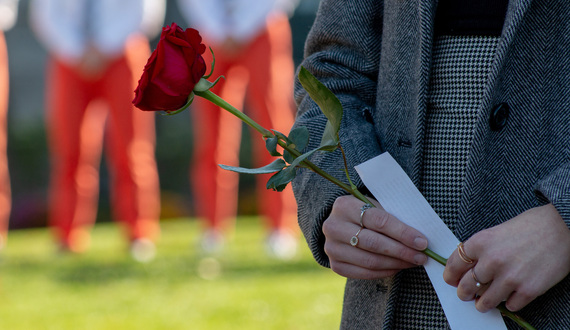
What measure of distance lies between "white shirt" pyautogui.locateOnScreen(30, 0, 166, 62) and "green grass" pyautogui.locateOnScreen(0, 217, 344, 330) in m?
1.14

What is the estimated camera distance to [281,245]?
3.76 meters

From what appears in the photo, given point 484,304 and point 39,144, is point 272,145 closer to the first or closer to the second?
point 484,304

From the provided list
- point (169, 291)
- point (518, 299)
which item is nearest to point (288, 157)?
point (518, 299)

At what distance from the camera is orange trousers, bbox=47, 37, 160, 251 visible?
3986 mm

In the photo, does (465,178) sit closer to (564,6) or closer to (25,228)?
(564,6)

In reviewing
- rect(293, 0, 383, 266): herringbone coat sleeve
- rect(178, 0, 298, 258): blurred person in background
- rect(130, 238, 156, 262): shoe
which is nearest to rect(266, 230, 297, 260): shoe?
rect(178, 0, 298, 258): blurred person in background

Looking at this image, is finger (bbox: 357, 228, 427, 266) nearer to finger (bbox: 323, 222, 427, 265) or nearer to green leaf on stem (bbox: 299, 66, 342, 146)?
finger (bbox: 323, 222, 427, 265)

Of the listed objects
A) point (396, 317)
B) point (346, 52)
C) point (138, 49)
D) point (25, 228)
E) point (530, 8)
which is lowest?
point (25, 228)

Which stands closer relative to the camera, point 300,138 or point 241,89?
point 300,138

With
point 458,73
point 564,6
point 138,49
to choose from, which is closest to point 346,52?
point 458,73

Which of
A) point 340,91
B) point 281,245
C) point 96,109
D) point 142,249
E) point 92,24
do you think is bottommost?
point 142,249

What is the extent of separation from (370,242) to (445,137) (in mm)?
160

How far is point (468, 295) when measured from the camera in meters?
0.64

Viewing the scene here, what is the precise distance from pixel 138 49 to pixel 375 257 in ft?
11.8
